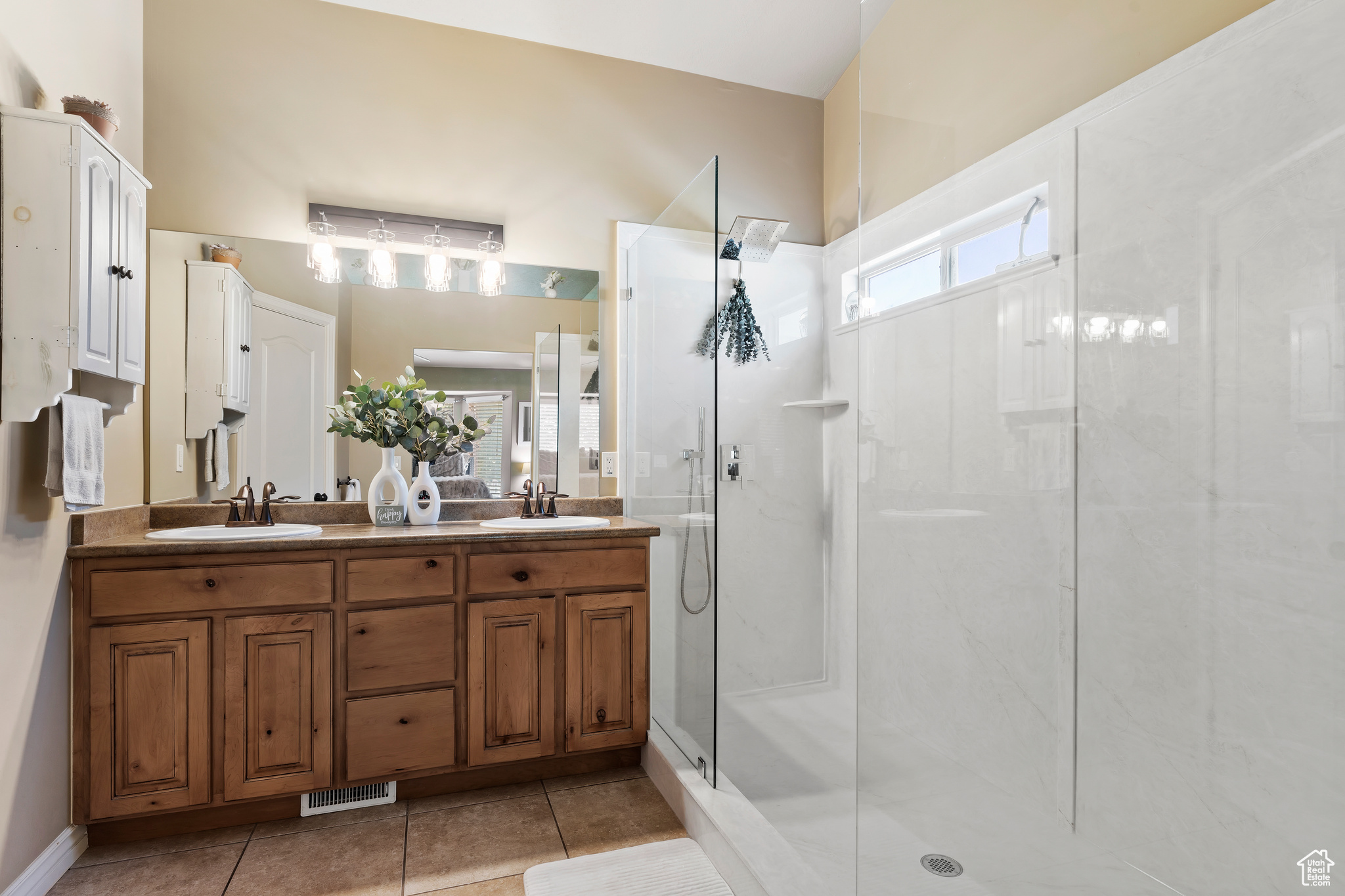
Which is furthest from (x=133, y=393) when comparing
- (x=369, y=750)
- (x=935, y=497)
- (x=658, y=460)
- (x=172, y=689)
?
(x=935, y=497)

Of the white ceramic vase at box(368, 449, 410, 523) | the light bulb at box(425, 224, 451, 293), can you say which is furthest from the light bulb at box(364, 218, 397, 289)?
the white ceramic vase at box(368, 449, 410, 523)

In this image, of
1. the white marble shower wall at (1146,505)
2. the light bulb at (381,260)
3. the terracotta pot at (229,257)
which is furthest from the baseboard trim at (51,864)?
the white marble shower wall at (1146,505)

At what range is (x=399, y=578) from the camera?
2.10 m

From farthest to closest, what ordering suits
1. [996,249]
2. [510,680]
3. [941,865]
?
1. [510,680]
2. [941,865]
3. [996,249]

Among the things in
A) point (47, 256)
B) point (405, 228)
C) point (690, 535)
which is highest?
point (405, 228)

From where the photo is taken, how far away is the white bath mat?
1737 mm

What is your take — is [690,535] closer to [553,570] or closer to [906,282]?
[553,570]

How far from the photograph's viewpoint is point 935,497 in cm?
134

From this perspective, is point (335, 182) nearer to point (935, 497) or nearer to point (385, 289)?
point (385, 289)

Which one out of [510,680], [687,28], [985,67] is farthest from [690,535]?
[687,28]

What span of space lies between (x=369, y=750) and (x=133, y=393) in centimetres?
129

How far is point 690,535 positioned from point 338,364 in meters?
1.46

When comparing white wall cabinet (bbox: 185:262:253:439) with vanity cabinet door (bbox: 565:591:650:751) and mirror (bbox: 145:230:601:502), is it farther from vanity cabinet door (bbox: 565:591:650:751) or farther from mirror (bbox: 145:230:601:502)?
vanity cabinet door (bbox: 565:591:650:751)

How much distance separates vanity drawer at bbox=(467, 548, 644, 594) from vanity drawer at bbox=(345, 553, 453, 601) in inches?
3.2
